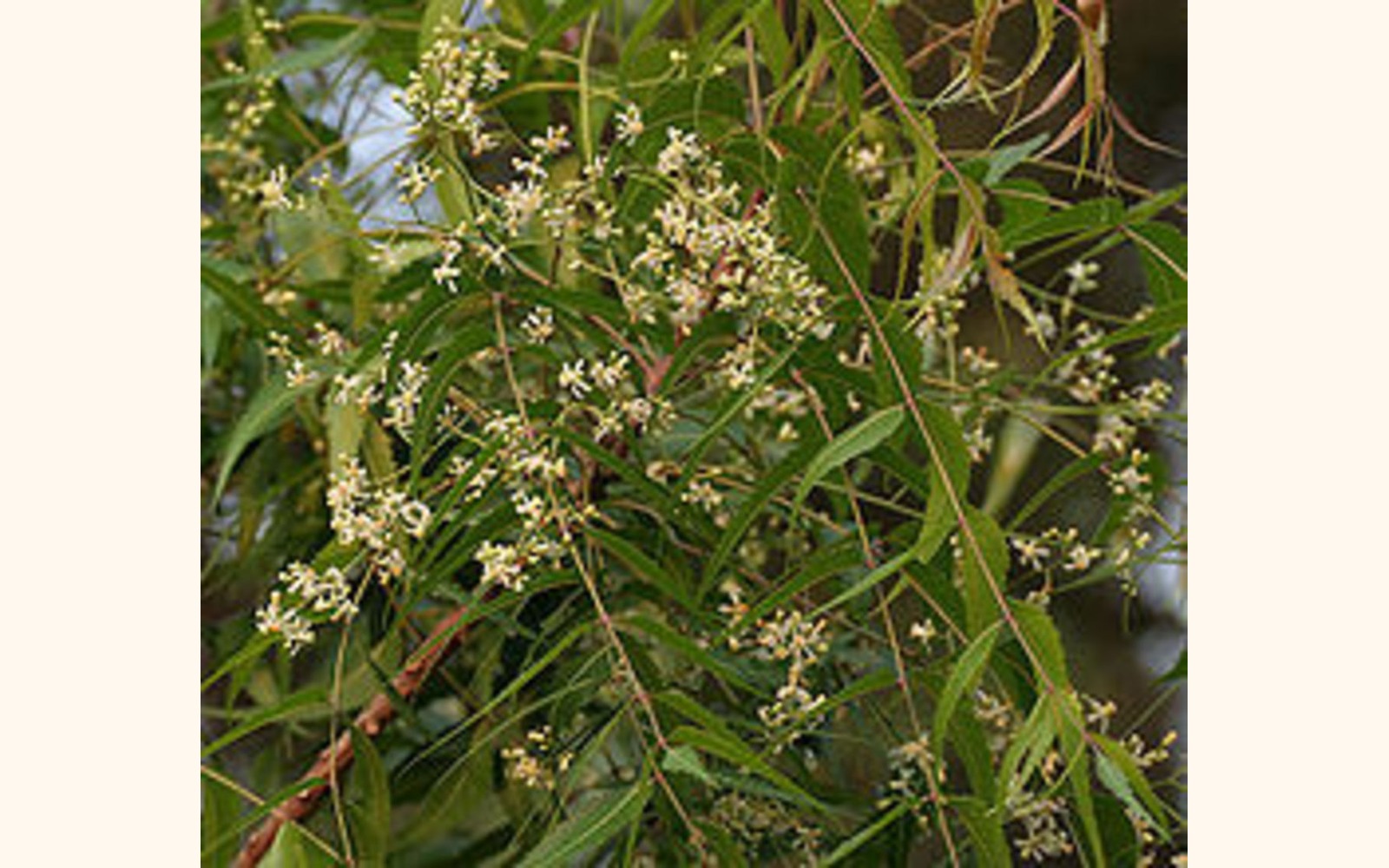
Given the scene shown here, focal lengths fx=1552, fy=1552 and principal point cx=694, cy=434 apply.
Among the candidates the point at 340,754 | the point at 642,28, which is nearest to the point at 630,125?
the point at 642,28

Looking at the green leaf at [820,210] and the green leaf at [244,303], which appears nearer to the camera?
the green leaf at [820,210]

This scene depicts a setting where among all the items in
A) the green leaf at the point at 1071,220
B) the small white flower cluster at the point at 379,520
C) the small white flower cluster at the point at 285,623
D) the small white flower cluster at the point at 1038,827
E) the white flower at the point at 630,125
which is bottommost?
the small white flower cluster at the point at 1038,827

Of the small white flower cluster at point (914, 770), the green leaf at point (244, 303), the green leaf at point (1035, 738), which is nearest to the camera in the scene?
the green leaf at point (1035, 738)

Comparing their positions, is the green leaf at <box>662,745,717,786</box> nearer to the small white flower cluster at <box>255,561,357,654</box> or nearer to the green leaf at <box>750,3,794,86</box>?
the small white flower cluster at <box>255,561,357,654</box>

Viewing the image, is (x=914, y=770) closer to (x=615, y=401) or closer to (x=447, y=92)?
(x=615, y=401)

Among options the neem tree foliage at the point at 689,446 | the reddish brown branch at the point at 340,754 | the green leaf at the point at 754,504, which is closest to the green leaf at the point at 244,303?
the neem tree foliage at the point at 689,446

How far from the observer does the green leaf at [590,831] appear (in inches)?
16.1

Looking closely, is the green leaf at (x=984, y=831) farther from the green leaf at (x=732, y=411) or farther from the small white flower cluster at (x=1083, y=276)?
the small white flower cluster at (x=1083, y=276)

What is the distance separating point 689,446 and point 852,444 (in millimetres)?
161

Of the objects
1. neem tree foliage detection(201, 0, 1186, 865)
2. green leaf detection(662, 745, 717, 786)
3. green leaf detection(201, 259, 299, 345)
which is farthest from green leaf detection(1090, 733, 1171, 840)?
green leaf detection(201, 259, 299, 345)

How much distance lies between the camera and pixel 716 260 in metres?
0.47
